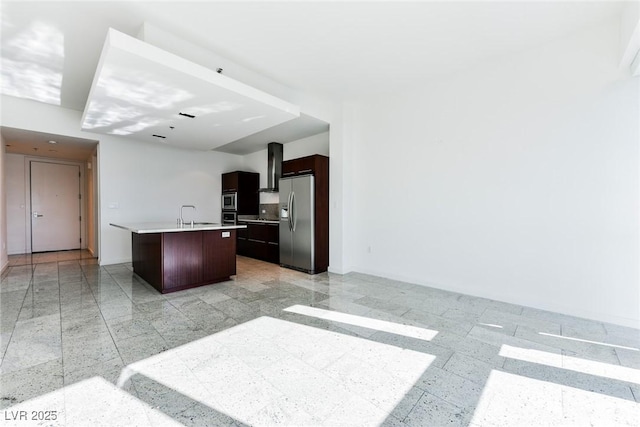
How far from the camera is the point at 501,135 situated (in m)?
3.61

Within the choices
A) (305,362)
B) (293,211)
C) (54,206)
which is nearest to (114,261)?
(54,206)

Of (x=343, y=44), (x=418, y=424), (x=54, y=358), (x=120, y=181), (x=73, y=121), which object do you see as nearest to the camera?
(x=418, y=424)

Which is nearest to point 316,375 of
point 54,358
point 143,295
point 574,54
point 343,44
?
point 54,358

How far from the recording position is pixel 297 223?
5.29 meters

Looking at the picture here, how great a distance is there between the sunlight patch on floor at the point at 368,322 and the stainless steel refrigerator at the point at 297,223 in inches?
71.8

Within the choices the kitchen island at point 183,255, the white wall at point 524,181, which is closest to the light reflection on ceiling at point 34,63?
the kitchen island at point 183,255

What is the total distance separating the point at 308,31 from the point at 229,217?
5330mm

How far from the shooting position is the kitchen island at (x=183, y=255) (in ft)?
12.4

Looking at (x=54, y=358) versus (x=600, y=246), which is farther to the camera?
(x=600, y=246)

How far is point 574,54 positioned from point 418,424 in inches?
161

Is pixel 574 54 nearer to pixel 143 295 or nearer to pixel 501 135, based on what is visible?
pixel 501 135

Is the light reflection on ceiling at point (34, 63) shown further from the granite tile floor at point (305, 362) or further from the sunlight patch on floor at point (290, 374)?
the sunlight patch on floor at point (290, 374)

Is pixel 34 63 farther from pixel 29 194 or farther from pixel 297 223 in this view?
pixel 29 194

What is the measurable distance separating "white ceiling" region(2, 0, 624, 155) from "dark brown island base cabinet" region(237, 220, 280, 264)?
3196 mm
